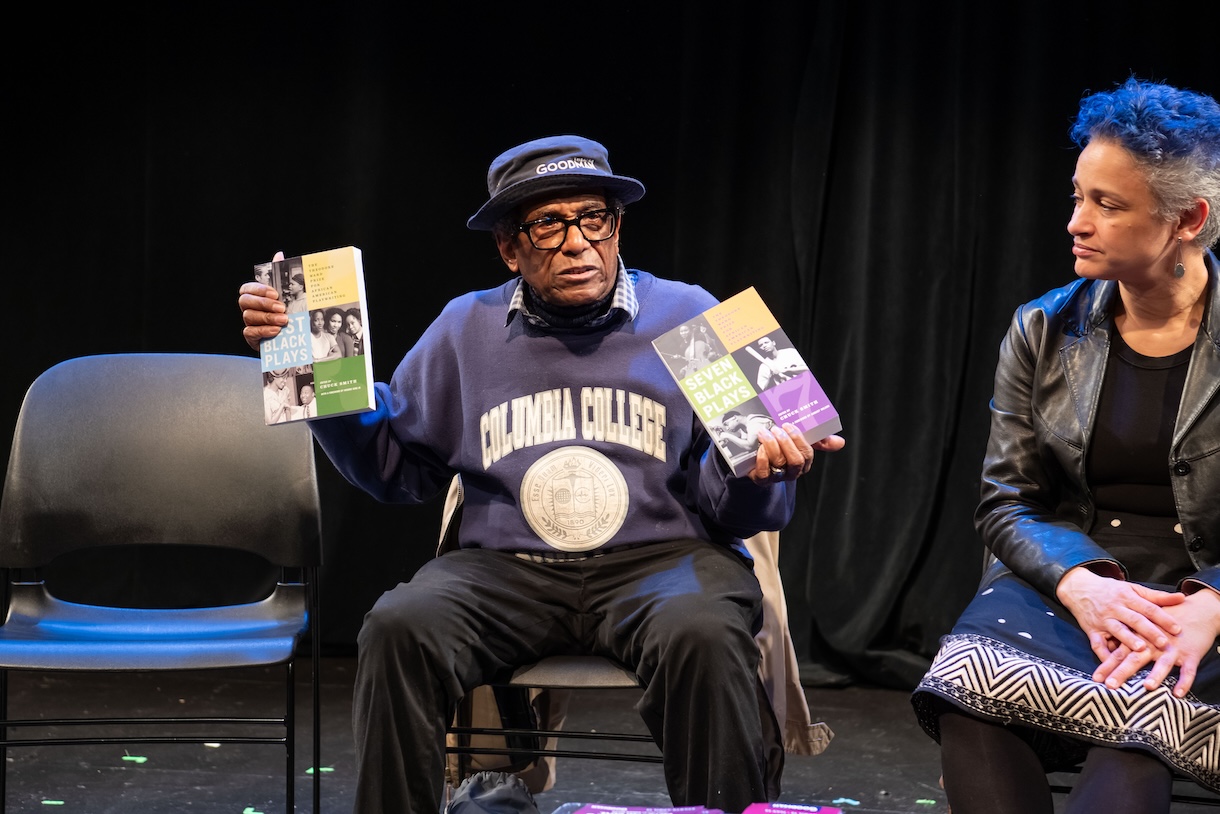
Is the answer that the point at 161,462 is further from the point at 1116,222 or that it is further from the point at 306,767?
the point at 1116,222

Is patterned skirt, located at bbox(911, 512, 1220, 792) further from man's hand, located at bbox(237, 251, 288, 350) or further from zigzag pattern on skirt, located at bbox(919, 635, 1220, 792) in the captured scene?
man's hand, located at bbox(237, 251, 288, 350)

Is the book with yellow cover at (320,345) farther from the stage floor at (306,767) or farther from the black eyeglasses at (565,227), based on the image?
the stage floor at (306,767)

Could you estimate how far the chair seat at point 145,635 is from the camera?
8.11 ft

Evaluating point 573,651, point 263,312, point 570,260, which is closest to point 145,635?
point 263,312

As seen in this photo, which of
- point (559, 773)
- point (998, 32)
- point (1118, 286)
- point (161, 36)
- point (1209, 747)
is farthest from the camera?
point (161, 36)

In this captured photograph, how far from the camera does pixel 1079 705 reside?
2.05 meters

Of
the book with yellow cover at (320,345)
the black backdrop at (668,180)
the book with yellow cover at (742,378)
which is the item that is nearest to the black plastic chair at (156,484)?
the book with yellow cover at (320,345)

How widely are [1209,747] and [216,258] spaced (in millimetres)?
3763

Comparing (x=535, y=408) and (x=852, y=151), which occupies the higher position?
(x=852, y=151)

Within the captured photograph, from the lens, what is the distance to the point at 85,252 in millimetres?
4824

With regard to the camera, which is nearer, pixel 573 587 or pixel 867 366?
pixel 573 587

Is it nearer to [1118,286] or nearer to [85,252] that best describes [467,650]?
[1118,286]

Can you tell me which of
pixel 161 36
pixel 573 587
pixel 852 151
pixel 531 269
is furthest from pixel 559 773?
pixel 161 36

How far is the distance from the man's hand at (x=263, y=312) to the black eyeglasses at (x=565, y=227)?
1.63ft
